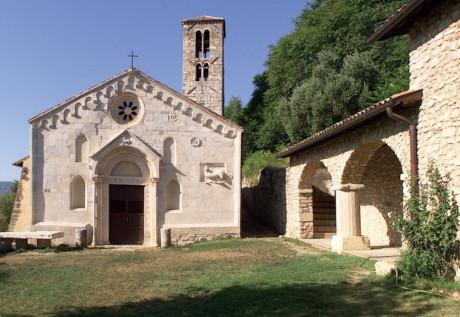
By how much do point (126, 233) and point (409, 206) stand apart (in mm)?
11007

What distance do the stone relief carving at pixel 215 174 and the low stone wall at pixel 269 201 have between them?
2.59 m

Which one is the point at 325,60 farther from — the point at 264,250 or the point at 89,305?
the point at 89,305

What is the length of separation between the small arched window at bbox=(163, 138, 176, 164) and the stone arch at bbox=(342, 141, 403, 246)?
6.63 metres

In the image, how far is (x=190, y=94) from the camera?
2273 cm

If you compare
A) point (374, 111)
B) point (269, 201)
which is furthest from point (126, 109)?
point (374, 111)

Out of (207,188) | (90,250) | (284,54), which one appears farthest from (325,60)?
(90,250)

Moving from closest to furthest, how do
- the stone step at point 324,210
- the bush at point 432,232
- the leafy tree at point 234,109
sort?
the bush at point 432,232 → the stone step at point 324,210 → the leafy tree at point 234,109

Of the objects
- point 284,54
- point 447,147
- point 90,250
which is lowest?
point 90,250

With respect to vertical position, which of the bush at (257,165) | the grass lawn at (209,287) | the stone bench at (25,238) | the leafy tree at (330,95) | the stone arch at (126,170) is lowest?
the grass lawn at (209,287)

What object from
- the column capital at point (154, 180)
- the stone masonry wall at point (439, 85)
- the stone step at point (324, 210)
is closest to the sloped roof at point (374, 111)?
the stone masonry wall at point (439, 85)

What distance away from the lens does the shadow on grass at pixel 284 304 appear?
582 cm

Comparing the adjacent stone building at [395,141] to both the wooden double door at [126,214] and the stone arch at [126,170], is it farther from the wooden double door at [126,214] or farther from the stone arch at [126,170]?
the wooden double door at [126,214]

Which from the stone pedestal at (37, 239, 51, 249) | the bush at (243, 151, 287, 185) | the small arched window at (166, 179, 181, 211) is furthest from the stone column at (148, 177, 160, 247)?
the bush at (243, 151, 287, 185)

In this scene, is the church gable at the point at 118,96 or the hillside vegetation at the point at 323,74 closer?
the church gable at the point at 118,96
